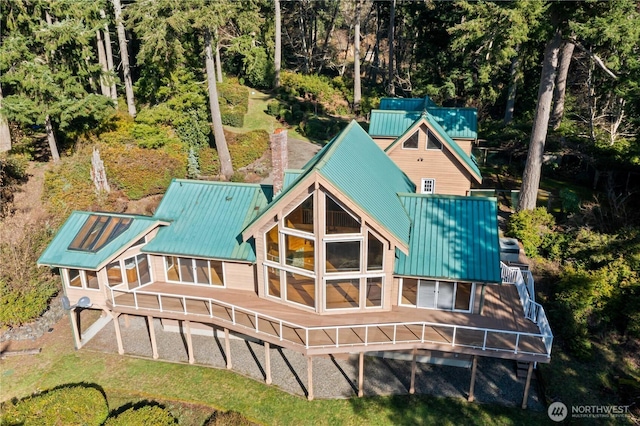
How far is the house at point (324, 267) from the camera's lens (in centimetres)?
1808

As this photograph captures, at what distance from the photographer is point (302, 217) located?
1841 centimetres

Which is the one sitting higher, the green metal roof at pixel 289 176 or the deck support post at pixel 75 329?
the green metal roof at pixel 289 176

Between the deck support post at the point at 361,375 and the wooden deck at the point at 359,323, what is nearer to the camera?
the wooden deck at the point at 359,323

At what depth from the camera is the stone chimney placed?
1988 centimetres

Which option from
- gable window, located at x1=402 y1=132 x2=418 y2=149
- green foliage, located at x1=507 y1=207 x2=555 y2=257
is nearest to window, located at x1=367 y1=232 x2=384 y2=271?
gable window, located at x1=402 y1=132 x2=418 y2=149

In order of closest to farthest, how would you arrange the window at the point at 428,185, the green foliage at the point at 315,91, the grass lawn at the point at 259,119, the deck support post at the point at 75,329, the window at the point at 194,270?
the deck support post at the point at 75,329 → the window at the point at 194,270 → the window at the point at 428,185 → the grass lawn at the point at 259,119 → the green foliage at the point at 315,91

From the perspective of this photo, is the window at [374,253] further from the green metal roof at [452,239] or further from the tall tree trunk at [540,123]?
the tall tree trunk at [540,123]

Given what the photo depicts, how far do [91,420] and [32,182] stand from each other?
1861cm

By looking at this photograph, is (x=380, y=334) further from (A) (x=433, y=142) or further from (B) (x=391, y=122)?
(B) (x=391, y=122)

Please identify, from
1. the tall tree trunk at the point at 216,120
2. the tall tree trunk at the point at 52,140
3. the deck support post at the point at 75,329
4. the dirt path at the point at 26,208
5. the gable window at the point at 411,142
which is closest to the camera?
the deck support post at the point at 75,329

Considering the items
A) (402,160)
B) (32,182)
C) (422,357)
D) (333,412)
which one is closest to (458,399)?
(422,357)

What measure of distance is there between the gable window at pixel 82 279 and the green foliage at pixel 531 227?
23982 millimetres

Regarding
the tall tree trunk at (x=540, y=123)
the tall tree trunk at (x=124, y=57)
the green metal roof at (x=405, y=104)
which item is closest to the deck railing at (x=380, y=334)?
the tall tree trunk at (x=540, y=123)

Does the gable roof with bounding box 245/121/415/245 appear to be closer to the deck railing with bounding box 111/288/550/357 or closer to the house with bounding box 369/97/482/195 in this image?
the deck railing with bounding box 111/288/550/357
